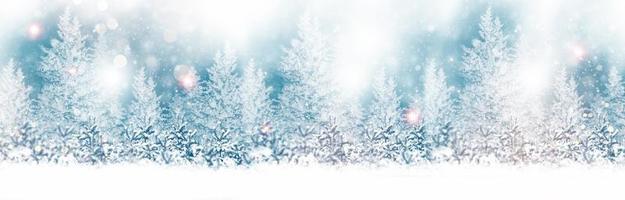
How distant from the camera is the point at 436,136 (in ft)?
119

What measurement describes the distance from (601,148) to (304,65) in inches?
576

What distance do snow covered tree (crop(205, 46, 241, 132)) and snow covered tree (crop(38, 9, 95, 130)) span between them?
6296 millimetres

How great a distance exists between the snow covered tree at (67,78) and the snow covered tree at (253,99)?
8012mm

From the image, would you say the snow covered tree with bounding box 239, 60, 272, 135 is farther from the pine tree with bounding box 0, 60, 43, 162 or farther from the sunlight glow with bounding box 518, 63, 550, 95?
the sunlight glow with bounding box 518, 63, 550, 95

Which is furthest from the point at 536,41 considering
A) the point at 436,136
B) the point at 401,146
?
the point at 401,146

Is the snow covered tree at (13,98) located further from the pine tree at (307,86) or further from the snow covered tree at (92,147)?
the pine tree at (307,86)

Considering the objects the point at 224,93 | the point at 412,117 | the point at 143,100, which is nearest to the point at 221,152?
the point at 224,93

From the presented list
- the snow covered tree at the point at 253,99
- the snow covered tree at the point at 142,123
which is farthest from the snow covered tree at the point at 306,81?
the snow covered tree at the point at 142,123

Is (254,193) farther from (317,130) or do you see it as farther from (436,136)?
(436,136)

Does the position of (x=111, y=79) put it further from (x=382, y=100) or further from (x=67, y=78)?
(x=382, y=100)

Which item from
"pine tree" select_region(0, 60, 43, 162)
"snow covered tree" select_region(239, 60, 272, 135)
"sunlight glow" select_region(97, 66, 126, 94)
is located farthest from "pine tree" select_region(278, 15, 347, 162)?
"pine tree" select_region(0, 60, 43, 162)

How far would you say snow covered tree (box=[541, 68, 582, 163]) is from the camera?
28.7 meters

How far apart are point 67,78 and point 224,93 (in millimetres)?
8183

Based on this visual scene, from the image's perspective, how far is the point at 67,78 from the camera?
36.3 m
